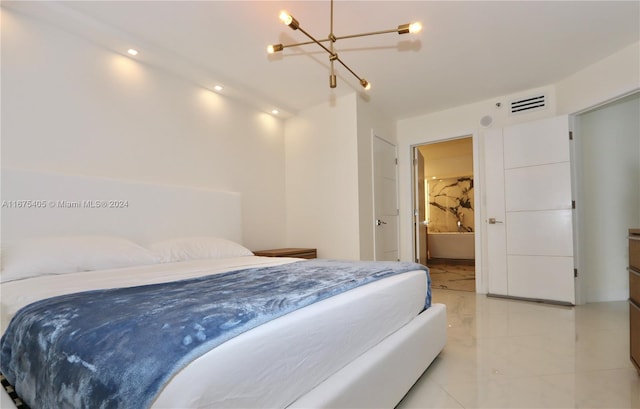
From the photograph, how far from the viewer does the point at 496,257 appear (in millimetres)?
3930

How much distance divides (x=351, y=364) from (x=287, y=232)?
331 cm

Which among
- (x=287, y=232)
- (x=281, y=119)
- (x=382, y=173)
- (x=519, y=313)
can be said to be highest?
(x=281, y=119)

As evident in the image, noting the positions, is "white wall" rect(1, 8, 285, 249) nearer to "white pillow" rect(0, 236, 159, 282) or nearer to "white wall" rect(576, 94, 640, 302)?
"white pillow" rect(0, 236, 159, 282)

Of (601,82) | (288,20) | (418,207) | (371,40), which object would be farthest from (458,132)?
(288,20)

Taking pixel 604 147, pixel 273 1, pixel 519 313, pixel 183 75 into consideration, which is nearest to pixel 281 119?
pixel 183 75

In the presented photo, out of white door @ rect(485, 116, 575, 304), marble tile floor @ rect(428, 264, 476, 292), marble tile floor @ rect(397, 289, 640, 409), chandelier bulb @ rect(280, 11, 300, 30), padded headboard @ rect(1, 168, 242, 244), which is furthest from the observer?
marble tile floor @ rect(428, 264, 476, 292)

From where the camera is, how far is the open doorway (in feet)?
21.3

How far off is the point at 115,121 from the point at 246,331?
2584 mm

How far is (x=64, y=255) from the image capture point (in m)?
1.95

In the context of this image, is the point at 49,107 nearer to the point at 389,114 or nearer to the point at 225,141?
the point at 225,141

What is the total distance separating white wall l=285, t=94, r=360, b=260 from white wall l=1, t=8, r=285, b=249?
1.69 ft

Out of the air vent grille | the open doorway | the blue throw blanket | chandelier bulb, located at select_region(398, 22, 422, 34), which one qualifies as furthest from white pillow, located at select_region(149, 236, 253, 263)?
the open doorway

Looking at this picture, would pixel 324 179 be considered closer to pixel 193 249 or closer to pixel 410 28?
pixel 193 249

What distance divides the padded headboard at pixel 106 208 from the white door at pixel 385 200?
1.90 m
